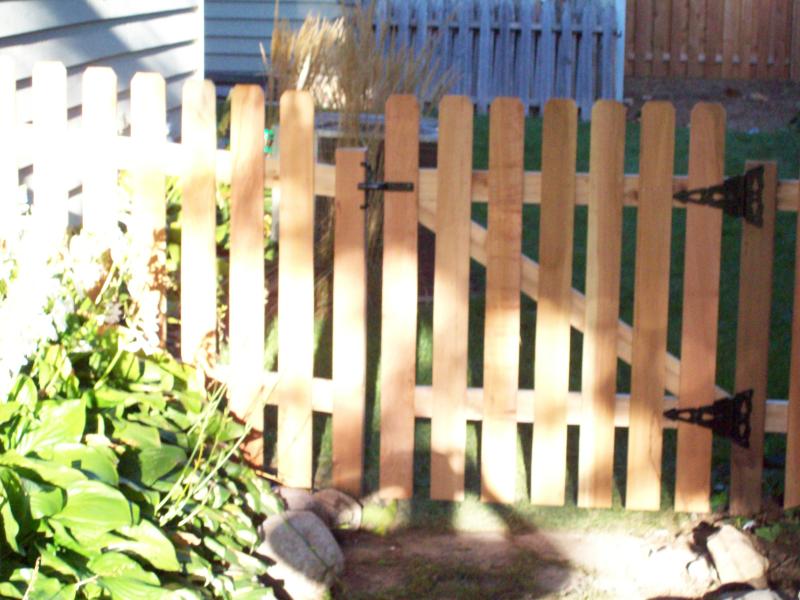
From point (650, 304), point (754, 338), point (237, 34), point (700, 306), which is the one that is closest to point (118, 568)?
point (650, 304)

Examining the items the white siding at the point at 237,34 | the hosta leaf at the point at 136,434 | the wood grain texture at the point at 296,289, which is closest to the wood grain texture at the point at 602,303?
the wood grain texture at the point at 296,289

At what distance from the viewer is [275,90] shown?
→ 738 centimetres

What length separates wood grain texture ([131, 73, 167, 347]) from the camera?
4254 millimetres

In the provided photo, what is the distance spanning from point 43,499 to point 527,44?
11.1m

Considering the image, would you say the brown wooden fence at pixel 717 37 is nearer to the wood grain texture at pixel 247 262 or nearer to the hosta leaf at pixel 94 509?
the wood grain texture at pixel 247 262

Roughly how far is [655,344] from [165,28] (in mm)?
4222

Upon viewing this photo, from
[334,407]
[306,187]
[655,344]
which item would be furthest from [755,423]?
[306,187]

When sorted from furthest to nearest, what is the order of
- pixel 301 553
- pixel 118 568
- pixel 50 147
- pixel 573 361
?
pixel 573 361, pixel 50 147, pixel 301 553, pixel 118 568

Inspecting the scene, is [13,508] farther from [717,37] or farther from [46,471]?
[717,37]

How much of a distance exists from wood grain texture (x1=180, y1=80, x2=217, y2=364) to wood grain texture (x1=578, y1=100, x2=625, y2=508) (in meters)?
1.23

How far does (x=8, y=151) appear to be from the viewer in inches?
177

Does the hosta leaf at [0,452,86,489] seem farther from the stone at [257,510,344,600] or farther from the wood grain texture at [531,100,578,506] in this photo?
the wood grain texture at [531,100,578,506]

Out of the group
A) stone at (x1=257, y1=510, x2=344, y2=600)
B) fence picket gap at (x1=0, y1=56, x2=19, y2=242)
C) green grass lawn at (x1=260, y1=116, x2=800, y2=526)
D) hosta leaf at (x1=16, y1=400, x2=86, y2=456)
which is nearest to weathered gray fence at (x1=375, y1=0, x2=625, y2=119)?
green grass lawn at (x1=260, y1=116, x2=800, y2=526)

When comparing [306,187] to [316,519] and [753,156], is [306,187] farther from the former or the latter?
[753,156]
